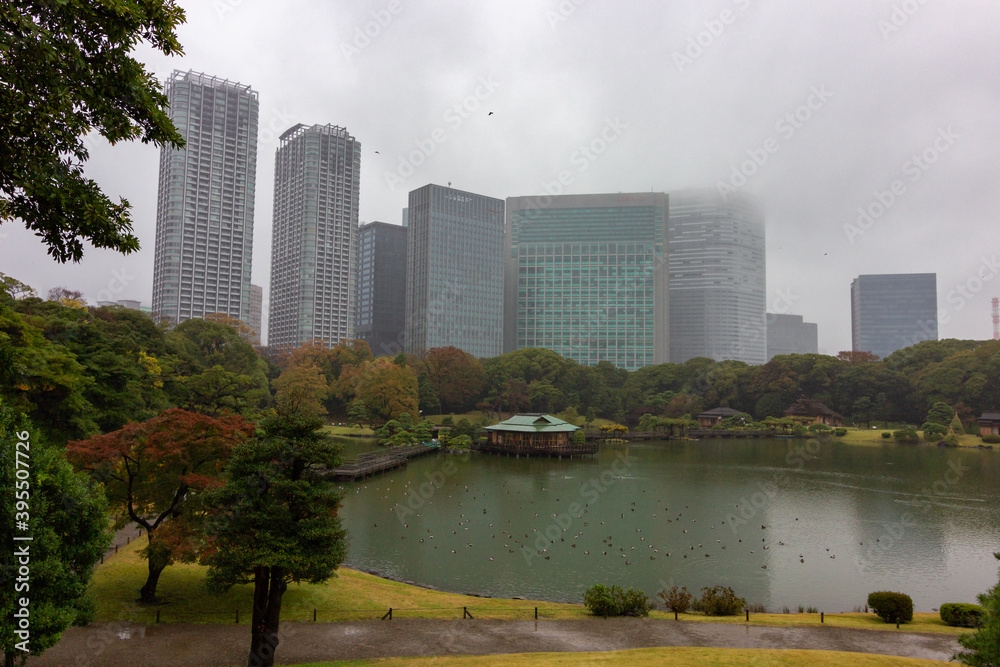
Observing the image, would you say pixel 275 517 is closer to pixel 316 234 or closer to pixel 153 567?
pixel 153 567

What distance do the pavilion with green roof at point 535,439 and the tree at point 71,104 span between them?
44931mm

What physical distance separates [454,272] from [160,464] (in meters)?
104

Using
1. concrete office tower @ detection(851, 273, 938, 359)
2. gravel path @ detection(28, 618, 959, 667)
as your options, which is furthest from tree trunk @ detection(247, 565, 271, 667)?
concrete office tower @ detection(851, 273, 938, 359)

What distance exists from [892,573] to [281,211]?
121372 mm

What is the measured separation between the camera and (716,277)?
15625 cm

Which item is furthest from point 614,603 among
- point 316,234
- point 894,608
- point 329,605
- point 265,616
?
point 316,234

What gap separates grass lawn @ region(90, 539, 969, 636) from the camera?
13391 mm

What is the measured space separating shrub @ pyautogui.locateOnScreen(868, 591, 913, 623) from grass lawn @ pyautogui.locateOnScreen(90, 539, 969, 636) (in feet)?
0.68

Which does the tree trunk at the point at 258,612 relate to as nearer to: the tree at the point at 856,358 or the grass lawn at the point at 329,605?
the grass lawn at the point at 329,605

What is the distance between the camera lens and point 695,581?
1888 cm

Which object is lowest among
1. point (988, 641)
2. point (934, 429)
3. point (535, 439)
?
point (535, 439)

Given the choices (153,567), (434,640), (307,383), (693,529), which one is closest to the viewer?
(434,640)

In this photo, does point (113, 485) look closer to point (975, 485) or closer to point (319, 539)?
point (319, 539)

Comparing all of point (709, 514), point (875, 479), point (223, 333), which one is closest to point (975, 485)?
point (875, 479)
